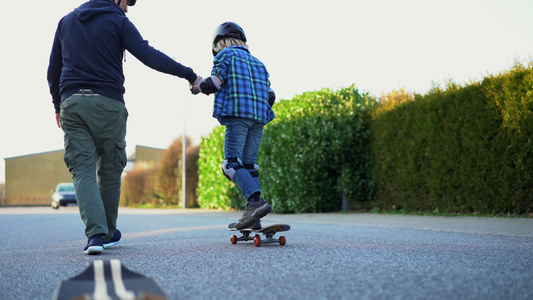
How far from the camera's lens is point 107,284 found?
2242 millimetres

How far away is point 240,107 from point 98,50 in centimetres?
126

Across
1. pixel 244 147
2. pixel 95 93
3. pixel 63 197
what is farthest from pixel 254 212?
pixel 63 197

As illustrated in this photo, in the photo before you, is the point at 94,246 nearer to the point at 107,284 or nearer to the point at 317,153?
the point at 107,284

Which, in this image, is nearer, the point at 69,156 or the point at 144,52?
the point at 69,156

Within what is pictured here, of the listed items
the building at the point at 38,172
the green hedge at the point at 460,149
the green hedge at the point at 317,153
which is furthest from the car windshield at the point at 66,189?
the green hedge at the point at 460,149

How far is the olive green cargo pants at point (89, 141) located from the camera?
162 inches

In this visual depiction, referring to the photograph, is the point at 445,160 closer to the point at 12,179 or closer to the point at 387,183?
the point at 387,183

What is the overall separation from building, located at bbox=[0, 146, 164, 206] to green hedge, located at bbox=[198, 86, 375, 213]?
118ft

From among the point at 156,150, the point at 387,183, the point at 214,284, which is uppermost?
the point at 156,150

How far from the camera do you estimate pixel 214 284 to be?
8.61 feet

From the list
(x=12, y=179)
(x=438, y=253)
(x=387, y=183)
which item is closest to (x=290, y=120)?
(x=387, y=183)

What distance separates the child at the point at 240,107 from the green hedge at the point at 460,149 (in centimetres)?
462

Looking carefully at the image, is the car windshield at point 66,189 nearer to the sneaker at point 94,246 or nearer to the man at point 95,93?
the man at point 95,93

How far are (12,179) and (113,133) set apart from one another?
165ft
